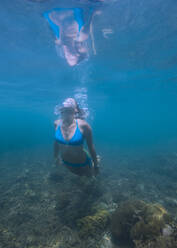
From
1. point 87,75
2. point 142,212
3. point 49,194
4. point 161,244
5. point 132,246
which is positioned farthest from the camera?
point 87,75

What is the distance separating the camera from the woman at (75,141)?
455cm

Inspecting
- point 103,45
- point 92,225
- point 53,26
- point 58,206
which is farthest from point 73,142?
point 103,45

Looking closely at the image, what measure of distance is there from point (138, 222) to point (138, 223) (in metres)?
0.04

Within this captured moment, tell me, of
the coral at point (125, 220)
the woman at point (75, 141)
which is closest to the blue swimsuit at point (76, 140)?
the woman at point (75, 141)

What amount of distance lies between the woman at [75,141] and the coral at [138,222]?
157 cm

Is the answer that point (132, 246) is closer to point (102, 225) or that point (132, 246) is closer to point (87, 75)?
point (102, 225)

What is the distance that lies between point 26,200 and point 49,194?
1150 millimetres

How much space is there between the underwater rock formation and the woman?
5.19 feet

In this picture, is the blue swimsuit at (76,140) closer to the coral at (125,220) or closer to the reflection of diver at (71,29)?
the coral at (125,220)

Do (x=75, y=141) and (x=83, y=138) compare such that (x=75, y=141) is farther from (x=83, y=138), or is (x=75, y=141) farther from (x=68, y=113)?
(x=68, y=113)

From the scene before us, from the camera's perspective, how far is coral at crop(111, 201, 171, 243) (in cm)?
364

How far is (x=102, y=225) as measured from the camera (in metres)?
4.75

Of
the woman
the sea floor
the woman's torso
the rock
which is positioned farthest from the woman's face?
the rock

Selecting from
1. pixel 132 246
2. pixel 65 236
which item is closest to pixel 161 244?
pixel 132 246
